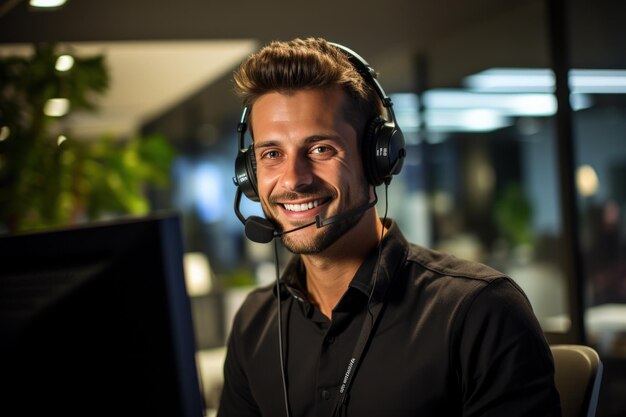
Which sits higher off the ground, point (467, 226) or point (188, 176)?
point (188, 176)

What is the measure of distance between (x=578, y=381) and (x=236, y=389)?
70cm

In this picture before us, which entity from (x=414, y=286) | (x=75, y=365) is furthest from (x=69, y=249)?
(x=414, y=286)

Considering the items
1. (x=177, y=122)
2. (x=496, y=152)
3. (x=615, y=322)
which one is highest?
(x=177, y=122)

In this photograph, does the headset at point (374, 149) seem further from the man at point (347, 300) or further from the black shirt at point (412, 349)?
the black shirt at point (412, 349)

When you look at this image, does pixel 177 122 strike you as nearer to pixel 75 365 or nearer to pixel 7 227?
pixel 7 227

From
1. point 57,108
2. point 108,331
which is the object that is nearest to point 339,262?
point 108,331

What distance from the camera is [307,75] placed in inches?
57.6

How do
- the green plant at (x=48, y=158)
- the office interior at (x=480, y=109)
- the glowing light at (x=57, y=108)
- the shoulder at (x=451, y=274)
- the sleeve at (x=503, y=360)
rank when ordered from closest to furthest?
the sleeve at (x=503, y=360), the shoulder at (x=451, y=274), the office interior at (x=480, y=109), the green plant at (x=48, y=158), the glowing light at (x=57, y=108)

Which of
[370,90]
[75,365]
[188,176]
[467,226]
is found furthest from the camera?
[188,176]

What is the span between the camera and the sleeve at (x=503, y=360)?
118cm

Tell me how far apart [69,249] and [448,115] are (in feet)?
12.6

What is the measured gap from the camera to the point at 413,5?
392cm

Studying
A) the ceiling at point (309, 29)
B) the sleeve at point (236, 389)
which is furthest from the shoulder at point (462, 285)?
the ceiling at point (309, 29)

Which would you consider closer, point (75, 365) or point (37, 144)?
point (75, 365)
